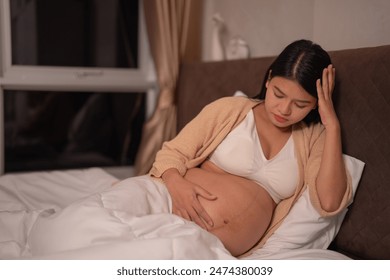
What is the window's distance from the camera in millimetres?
1802

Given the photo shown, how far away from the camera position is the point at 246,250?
976mm

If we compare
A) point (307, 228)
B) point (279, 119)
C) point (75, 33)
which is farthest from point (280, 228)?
point (75, 33)

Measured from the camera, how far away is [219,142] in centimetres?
107

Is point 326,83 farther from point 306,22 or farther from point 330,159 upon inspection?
point 306,22

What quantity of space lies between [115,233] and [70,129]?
1.44m

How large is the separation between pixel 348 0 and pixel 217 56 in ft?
2.54

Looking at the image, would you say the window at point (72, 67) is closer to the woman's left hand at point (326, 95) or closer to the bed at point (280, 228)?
the bed at point (280, 228)

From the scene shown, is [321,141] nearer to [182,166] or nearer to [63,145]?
[182,166]

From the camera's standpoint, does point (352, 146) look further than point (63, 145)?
No

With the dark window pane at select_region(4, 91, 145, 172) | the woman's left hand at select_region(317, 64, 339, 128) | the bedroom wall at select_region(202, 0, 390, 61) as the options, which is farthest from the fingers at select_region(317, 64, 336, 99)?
the dark window pane at select_region(4, 91, 145, 172)

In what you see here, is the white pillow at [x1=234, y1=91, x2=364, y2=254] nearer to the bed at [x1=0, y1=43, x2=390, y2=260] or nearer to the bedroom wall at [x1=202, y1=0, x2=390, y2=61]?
the bed at [x1=0, y1=43, x2=390, y2=260]

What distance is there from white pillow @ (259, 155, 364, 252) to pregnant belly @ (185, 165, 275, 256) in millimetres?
46

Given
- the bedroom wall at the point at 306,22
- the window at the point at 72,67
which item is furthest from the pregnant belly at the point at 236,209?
the window at the point at 72,67
